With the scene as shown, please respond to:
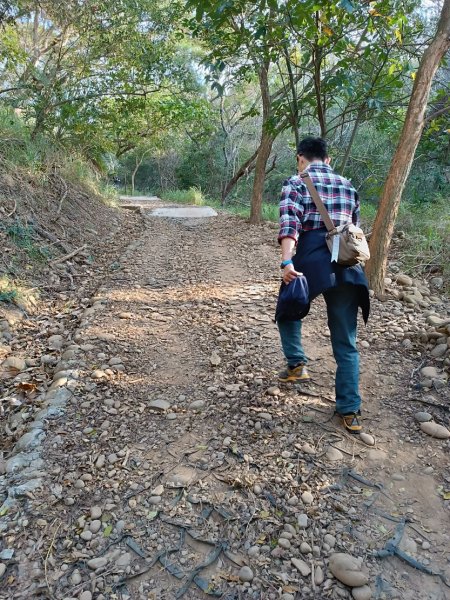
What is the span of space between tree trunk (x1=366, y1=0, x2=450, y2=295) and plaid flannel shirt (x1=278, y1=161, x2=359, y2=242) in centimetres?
190

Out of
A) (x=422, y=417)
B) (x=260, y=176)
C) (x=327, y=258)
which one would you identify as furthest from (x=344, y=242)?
(x=260, y=176)

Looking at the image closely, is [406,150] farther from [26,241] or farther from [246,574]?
[26,241]

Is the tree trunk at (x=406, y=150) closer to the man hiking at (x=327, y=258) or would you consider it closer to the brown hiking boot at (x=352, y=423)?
the man hiking at (x=327, y=258)

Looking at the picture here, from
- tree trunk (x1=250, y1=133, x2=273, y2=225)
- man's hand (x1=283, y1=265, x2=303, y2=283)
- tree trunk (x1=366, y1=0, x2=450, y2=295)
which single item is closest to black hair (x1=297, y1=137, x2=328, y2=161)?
man's hand (x1=283, y1=265, x2=303, y2=283)

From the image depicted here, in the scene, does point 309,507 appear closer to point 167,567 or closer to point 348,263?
point 167,567

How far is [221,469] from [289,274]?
1.11 metres

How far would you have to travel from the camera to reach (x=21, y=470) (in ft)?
7.56

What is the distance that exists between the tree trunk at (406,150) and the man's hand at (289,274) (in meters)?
2.27

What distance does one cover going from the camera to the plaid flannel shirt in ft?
8.05

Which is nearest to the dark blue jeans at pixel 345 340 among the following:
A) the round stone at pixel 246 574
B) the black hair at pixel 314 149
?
the black hair at pixel 314 149

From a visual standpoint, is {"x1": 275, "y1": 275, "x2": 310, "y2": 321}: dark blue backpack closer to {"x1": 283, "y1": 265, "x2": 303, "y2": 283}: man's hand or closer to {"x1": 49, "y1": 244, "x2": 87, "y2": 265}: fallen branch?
{"x1": 283, "y1": 265, "x2": 303, "y2": 283}: man's hand

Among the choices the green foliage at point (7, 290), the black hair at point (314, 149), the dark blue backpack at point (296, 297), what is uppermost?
the black hair at point (314, 149)

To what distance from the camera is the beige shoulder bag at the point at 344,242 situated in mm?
2330

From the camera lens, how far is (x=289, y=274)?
2.40 metres
